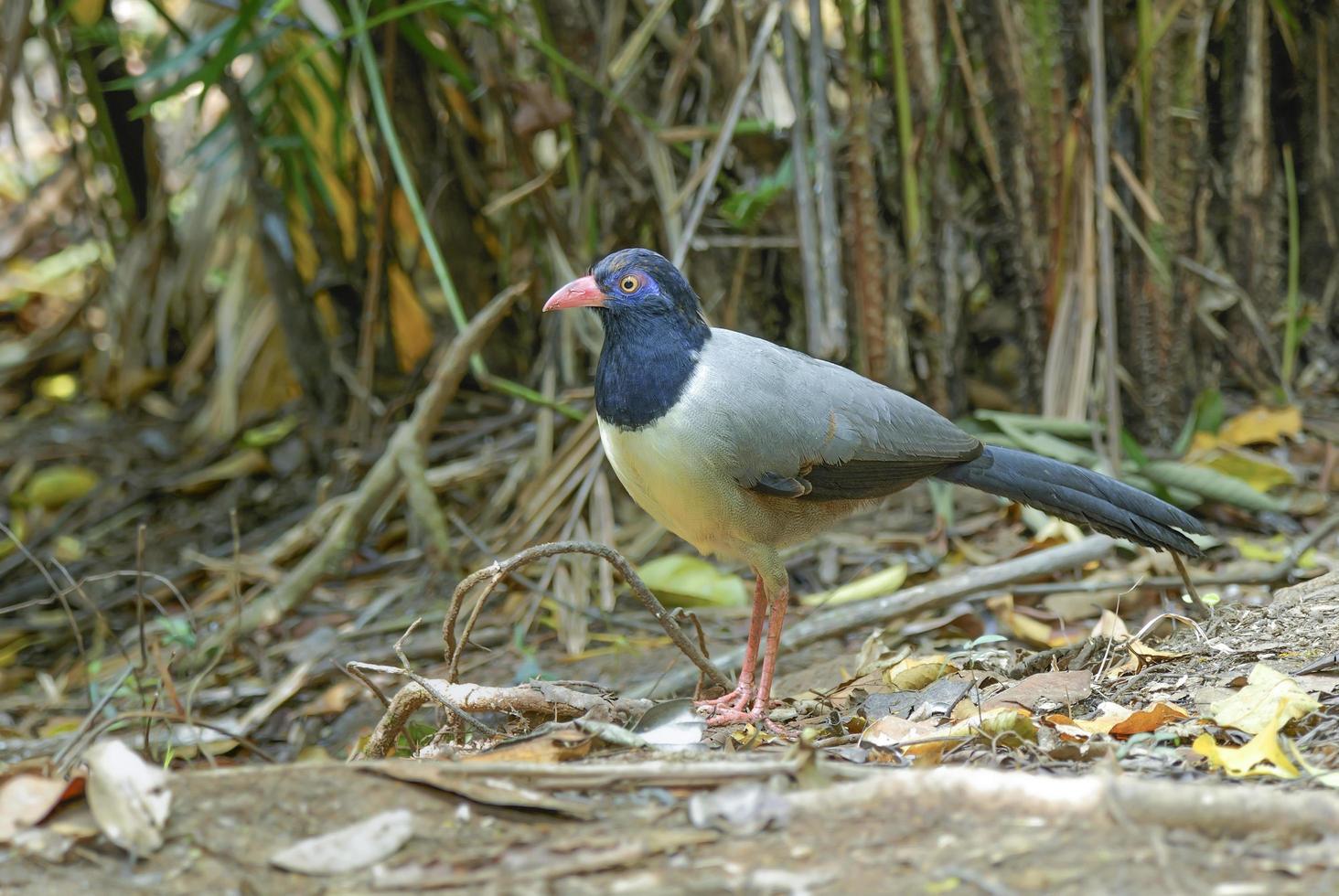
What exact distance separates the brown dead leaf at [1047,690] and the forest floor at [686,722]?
1cm

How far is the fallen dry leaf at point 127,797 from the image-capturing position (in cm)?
225

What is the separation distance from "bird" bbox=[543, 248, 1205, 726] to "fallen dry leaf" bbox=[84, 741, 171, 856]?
1595 mm

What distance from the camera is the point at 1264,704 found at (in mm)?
2744

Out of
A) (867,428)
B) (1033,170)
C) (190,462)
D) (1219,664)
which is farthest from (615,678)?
(190,462)

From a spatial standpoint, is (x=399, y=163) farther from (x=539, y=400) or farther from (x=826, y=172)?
(x=826, y=172)

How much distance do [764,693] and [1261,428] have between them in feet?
10.2

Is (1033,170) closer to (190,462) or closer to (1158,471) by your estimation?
(1158,471)

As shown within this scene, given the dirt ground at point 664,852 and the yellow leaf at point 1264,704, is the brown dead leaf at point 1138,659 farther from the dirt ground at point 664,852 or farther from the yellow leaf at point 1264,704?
the dirt ground at point 664,852

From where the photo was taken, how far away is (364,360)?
6.11 meters

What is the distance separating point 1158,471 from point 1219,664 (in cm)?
196

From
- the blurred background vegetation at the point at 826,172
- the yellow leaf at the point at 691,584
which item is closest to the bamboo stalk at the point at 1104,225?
the blurred background vegetation at the point at 826,172

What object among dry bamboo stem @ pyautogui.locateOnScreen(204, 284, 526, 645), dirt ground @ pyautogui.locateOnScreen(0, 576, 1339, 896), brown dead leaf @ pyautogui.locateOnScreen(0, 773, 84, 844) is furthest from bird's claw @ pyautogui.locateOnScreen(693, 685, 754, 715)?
dry bamboo stem @ pyautogui.locateOnScreen(204, 284, 526, 645)

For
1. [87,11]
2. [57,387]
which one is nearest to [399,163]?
[87,11]

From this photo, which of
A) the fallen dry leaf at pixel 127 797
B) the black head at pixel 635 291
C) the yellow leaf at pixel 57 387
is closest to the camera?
the fallen dry leaf at pixel 127 797
